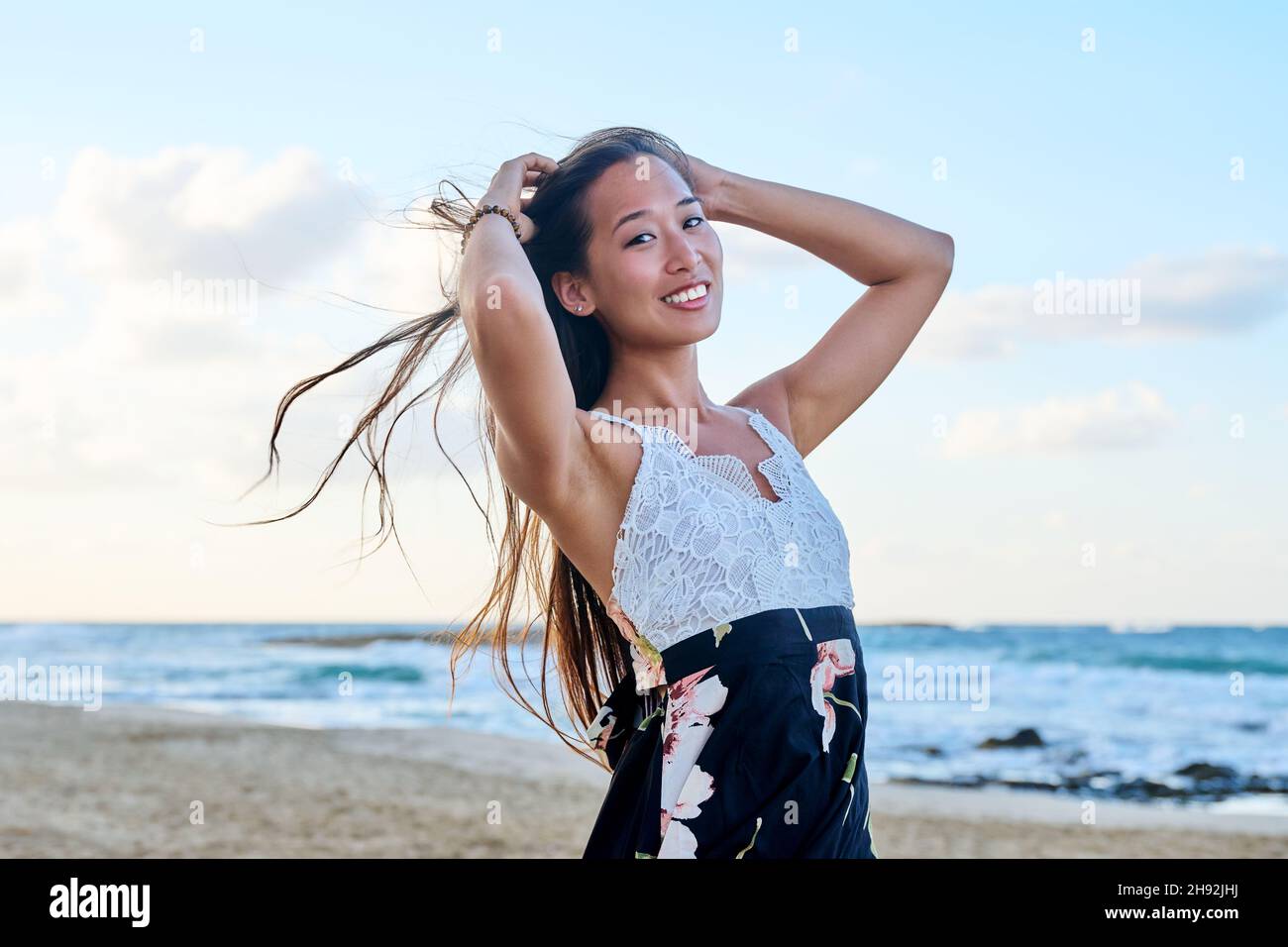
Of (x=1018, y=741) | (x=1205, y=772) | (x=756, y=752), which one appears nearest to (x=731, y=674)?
(x=756, y=752)

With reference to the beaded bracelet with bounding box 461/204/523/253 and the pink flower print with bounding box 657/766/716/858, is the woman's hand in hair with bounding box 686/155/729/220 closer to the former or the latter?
the beaded bracelet with bounding box 461/204/523/253

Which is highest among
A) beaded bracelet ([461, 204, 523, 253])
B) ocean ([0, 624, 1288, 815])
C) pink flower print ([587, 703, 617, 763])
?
beaded bracelet ([461, 204, 523, 253])

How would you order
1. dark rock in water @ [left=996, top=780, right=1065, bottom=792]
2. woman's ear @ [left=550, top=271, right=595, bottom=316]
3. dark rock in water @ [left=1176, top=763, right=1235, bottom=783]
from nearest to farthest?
woman's ear @ [left=550, top=271, right=595, bottom=316] < dark rock in water @ [left=996, top=780, right=1065, bottom=792] < dark rock in water @ [left=1176, top=763, right=1235, bottom=783]

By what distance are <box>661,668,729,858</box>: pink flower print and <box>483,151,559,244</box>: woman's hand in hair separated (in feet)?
2.70

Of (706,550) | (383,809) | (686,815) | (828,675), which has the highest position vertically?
(706,550)

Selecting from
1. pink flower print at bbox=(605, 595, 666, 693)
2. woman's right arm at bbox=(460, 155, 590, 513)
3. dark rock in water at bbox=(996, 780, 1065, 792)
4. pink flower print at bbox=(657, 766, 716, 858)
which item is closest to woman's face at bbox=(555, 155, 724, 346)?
woman's right arm at bbox=(460, 155, 590, 513)

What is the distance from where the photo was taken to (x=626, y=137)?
230 centimetres

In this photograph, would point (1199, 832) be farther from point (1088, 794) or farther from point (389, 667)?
point (389, 667)

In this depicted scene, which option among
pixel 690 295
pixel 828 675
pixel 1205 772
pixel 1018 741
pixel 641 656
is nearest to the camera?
pixel 828 675

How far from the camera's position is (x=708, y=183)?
236 centimetres

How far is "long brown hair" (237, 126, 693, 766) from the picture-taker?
2.23 metres

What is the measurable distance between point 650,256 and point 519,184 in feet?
0.85

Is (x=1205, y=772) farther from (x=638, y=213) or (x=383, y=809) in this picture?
(x=638, y=213)
